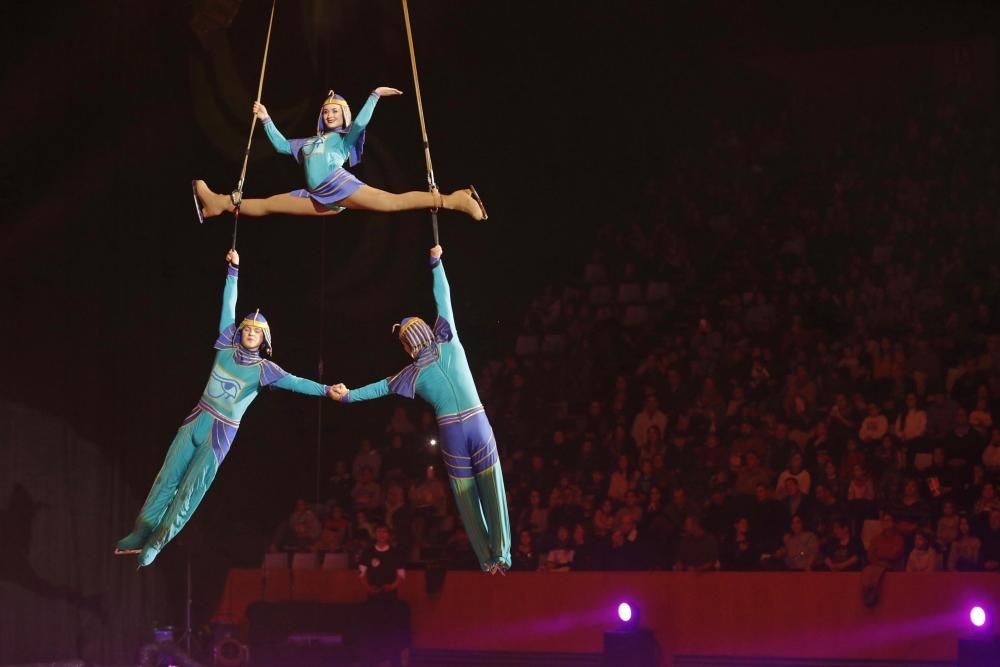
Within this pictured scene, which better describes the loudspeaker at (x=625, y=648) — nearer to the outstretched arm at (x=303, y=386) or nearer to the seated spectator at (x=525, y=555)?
the seated spectator at (x=525, y=555)

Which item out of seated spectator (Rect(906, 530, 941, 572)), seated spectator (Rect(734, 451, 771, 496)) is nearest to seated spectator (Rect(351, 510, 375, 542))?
seated spectator (Rect(734, 451, 771, 496))

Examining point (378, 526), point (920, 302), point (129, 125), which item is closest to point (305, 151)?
point (129, 125)

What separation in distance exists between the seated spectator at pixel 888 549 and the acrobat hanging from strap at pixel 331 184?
382 centimetres

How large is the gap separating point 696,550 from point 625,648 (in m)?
0.84

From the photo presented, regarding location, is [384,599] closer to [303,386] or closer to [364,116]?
[303,386]

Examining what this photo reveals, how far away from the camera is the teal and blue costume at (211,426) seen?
23.1 ft

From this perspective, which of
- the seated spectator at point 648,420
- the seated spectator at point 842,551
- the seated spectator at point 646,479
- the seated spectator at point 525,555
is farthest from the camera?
the seated spectator at point 648,420

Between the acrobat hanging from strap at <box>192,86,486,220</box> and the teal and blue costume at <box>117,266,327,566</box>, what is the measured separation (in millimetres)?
373

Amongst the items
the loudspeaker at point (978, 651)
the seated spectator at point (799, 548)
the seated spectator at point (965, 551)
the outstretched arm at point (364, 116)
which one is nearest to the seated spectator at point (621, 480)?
the seated spectator at point (799, 548)

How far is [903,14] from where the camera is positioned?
447 inches

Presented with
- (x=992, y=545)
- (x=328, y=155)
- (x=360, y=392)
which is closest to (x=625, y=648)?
(x=992, y=545)

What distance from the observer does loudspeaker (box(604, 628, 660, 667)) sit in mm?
9117

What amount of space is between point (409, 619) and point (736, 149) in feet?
18.7

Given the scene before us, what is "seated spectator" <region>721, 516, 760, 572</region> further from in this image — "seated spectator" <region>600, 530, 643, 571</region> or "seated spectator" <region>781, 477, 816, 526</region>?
"seated spectator" <region>600, 530, 643, 571</region>
